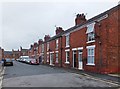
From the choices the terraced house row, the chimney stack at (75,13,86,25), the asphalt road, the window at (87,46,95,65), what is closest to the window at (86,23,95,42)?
the terraced house row

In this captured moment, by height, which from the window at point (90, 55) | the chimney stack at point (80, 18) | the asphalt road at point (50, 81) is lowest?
the asphalt road at point (50, 81)

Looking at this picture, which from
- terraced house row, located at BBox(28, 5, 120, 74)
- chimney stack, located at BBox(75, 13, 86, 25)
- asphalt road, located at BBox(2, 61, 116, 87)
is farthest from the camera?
chimney stack, located at BBox(75, 13, 86, 25)

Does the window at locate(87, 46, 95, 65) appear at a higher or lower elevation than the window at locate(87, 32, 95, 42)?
lower

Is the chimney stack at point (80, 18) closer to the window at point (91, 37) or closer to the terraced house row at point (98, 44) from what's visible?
the terraced house row at point (98, 44)

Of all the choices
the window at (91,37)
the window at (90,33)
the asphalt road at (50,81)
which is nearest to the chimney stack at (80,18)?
the window at (90,33)

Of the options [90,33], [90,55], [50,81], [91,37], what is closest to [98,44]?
[91,37]

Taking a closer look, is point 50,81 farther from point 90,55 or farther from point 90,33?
point 90,33

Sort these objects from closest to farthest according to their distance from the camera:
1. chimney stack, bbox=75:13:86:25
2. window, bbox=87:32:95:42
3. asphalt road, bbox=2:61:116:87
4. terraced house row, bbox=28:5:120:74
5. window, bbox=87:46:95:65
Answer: asphalt road, bbox=2:61:116:87 < terraced house row, bbox=28:5:120:74 < window, bbox=87:46:95:65 < window, bbox=87:32:95:42 < chimney stack, bbox=75:13:86:25

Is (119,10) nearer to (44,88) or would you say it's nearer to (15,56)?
(44,88)

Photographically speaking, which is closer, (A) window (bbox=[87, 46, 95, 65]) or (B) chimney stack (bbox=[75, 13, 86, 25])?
(A) window (bbox=[87, 46, 95, 65])

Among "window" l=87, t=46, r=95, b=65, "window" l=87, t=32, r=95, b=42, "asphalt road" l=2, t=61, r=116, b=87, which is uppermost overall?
"window" l=87, t=32, r=95, b=42

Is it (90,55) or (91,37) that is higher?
(91,37)

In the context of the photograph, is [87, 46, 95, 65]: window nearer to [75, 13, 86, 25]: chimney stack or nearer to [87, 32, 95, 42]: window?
[87, 32, 95, 42]: window

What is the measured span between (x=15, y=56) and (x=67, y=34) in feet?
343
